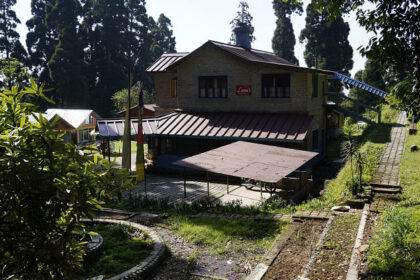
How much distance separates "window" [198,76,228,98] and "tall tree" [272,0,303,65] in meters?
33.3

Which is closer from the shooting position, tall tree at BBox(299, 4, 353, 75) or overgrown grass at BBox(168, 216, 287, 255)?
overgrown grass at BBox(168, 216, 287, 255)

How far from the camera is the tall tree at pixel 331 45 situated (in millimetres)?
50719

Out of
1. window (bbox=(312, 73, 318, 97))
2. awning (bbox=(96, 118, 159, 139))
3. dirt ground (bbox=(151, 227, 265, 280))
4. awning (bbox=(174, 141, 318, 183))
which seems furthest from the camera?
window (bbox=(312, 73, 318, 97))

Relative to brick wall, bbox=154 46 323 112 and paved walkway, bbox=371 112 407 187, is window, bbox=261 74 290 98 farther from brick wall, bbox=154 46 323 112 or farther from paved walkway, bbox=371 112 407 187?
paved walkway, bbox=371 112 407 187

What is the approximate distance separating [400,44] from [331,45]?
46667 mm

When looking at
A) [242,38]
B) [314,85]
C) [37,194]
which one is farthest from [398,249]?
[242,38]

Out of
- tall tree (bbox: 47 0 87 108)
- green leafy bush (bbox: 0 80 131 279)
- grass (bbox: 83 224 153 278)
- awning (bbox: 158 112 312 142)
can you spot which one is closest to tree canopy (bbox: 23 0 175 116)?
tall tree (bbox: 47 0 87 108)

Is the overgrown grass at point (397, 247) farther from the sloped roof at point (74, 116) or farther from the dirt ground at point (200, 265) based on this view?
the sloped roof at point (74, 116)

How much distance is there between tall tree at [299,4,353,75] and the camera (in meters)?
50.7

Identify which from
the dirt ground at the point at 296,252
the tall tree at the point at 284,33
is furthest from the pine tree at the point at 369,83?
the dirt ground at the point at 296,252

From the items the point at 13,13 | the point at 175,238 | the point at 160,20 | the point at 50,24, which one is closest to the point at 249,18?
the point at 160,20

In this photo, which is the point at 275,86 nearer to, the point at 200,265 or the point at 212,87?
the point at 212,87

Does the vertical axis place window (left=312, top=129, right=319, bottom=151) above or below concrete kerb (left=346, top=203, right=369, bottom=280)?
above

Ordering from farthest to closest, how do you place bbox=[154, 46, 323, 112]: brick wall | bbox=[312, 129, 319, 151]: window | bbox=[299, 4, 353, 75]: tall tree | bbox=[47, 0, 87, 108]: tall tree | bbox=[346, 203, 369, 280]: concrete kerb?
bbox=[299, 4, 353, 75]: tall tree → bbox=[47, 0, 87, 108]: tall tree → bbox=[312, 129, 319, 151]: window → bbox=[154, 46, 323, 112]: brick wall → bbox=[346, 203, 369, 280]: concrete kerb
